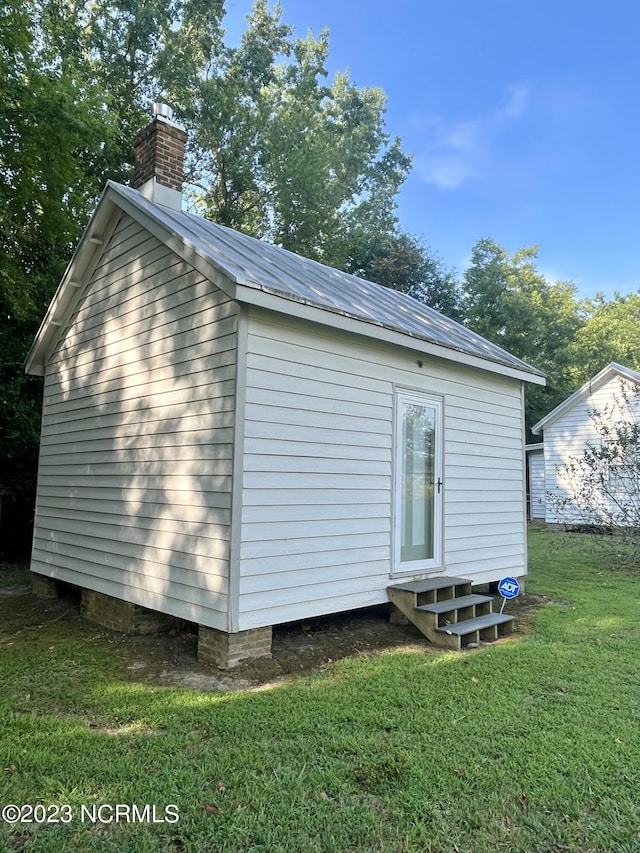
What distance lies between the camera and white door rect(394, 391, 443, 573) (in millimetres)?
6113

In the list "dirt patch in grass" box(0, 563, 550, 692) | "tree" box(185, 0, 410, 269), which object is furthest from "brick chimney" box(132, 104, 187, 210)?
"tree" box(185, 0, 410, 269)

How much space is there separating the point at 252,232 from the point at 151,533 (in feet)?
59.8

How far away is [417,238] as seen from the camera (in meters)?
26.7

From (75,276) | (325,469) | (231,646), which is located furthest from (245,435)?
(75,276)

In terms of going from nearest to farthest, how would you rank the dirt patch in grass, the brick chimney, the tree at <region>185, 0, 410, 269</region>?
the dirt patch in grass → the brick chimney → the tree at <region>185, 0, 410, 269</region>

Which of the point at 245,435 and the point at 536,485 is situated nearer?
the point at 245,435

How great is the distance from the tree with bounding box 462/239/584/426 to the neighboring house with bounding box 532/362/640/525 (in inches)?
336

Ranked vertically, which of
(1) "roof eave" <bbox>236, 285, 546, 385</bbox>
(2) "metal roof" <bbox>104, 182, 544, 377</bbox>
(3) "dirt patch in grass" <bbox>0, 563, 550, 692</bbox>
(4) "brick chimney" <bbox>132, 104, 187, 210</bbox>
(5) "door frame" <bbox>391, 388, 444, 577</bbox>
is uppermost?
(4) "brick chimney" <bbox>132, 104, 187, 210</bbox>

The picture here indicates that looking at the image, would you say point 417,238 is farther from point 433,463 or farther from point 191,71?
point 433,463

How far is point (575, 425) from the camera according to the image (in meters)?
18.8

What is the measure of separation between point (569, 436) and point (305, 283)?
15752 mm

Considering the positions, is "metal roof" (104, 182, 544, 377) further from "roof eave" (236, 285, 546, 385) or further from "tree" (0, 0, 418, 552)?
"tree" (0, 0, 418, 552)

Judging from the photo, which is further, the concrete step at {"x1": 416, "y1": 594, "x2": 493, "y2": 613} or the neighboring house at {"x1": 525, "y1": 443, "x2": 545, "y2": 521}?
the neighboring house at {"x1": 525, "y1": 443, "x2": 545, "y2": 521}

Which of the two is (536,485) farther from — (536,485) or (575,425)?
(575,425)
